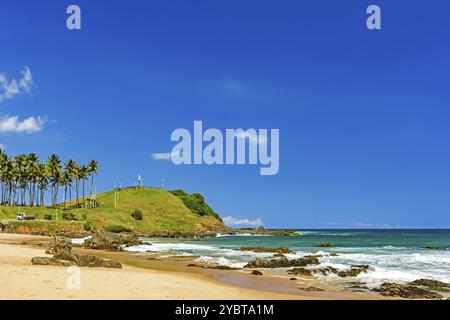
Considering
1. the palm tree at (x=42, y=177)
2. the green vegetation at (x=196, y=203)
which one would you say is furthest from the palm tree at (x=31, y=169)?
the green vegetation at (x=196, y=203)

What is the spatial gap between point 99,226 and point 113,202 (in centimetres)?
3864

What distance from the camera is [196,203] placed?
177 metres

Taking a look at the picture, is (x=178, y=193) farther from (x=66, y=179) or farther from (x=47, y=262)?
→ (x=47, y=262)

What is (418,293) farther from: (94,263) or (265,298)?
(94,263)

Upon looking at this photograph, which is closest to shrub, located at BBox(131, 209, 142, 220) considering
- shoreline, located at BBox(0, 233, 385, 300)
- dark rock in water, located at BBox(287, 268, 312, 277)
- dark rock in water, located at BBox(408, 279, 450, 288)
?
dark rock in water, located at BBox(287, 268, 312, 277)

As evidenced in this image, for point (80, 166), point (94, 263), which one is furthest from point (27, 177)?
point (94, 263)

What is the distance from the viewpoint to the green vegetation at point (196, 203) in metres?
175

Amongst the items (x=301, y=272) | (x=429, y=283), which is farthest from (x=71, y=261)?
(x=429, y=283)

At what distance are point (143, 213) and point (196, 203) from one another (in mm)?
38596

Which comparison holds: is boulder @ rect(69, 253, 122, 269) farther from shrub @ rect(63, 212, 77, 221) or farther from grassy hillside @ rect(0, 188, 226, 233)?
shrub @ rect(63, 212, 77, 221)

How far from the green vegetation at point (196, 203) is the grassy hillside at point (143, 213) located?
2.46 m

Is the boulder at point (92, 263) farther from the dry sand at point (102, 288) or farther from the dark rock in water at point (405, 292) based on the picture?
the dark rock in water at point (405, 292)

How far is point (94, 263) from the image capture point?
2916 centimetres

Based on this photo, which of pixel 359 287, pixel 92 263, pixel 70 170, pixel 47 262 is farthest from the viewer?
pixel 70 170
